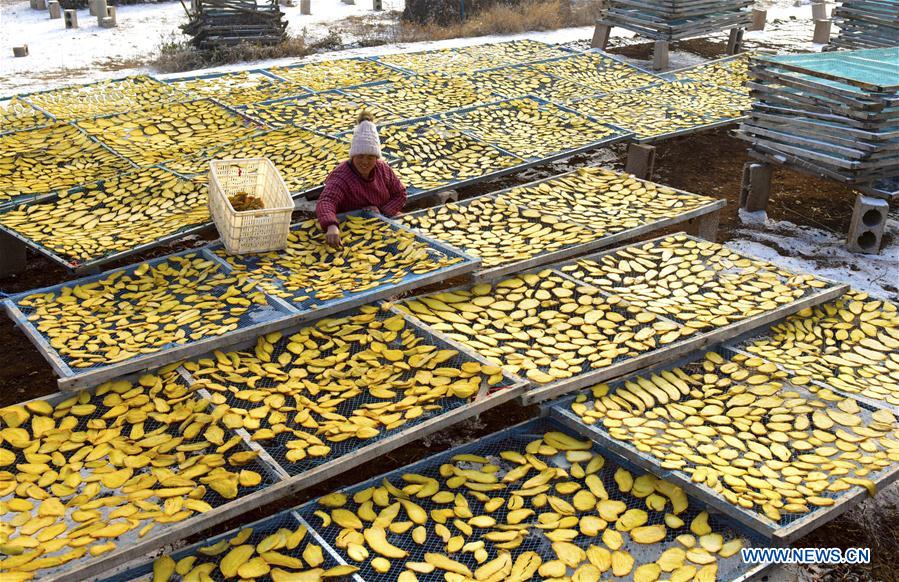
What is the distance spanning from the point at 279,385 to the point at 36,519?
1042 millimetres

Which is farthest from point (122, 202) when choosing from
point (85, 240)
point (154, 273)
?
point (154, 273)

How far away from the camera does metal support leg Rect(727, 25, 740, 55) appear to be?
457 inches

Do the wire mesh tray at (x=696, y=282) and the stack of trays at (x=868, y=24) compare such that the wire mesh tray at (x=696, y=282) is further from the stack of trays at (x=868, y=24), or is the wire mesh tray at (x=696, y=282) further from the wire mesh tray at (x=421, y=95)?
the stack of trays at (x=868, y=24)

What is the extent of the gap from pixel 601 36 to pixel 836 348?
8.48 metres

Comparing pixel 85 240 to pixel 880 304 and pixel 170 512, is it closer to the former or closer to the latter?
pixel 170 512

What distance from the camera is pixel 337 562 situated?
2576mm

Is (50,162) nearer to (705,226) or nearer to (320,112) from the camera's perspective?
(320,112)

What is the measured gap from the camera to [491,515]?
2855 millimetres

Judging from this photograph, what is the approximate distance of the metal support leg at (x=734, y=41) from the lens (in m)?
11.6

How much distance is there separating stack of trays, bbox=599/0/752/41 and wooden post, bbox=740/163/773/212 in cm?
443

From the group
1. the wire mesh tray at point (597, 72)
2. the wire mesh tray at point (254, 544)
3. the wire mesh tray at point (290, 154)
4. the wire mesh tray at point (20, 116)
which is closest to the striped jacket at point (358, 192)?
the wire mesh tray at point (290, 154)

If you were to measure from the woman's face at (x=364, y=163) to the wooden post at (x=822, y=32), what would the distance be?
11.1 m

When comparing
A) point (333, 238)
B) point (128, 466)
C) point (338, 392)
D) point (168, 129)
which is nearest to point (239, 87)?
point (168, 129)

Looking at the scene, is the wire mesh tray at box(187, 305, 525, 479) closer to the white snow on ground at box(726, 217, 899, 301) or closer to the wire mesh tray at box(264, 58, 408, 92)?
the white snow on ground at box(726, 217, 899, 301)
